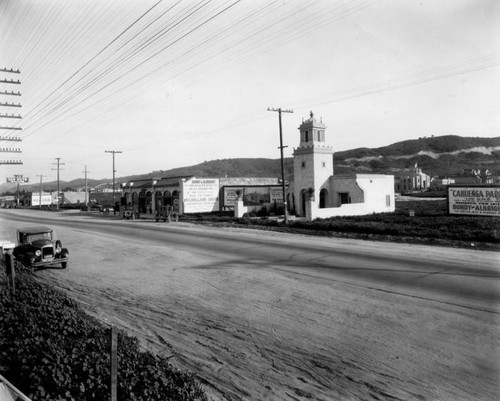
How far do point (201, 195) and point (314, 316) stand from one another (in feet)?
114

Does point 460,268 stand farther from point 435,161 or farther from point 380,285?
point 435,161

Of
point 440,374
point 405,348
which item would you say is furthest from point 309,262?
point 440,374

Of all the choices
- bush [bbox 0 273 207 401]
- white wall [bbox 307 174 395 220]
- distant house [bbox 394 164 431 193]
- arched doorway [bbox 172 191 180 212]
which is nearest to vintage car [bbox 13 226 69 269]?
bush [bbox 0 273 207 401]

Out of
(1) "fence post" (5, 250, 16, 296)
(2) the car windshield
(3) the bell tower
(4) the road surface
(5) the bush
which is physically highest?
(3) the bell tower

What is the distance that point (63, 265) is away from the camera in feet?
51.0

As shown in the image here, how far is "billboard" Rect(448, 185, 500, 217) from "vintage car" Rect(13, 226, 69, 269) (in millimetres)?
23625

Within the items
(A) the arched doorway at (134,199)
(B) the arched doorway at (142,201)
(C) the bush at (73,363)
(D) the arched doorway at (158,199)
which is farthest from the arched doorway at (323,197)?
(C) the bush at (73,363)

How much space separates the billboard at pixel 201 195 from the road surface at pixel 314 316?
2485 cm

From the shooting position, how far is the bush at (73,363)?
16.6 ft

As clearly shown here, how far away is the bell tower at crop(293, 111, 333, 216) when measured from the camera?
3439 centimetres

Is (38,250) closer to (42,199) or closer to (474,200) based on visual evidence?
Answer: (474,200)

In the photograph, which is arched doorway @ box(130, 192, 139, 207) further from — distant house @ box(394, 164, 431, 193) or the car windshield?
distant house @ box(394, 164, 431, 193)

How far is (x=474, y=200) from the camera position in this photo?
982 inches

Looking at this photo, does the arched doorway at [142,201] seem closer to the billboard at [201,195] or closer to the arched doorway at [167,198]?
the arched doorway at [167,198]
